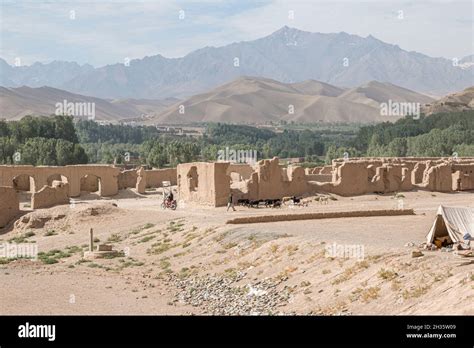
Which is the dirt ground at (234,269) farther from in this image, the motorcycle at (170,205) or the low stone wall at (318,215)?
the motorcycle at (170,205)

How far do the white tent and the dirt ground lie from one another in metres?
1.08

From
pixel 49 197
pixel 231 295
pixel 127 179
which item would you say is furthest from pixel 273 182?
pixel 231 295

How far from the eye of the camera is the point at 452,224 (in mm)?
27094

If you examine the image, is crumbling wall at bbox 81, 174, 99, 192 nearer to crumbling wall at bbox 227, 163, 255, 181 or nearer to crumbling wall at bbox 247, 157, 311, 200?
crumbling wall at bbox 227, 163, 255, 181

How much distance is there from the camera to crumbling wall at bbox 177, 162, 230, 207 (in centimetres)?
4425

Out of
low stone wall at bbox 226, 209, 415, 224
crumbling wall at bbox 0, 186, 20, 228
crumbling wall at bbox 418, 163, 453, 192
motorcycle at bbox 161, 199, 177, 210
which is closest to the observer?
low stone wall at bbox 226, 209, 415, 224

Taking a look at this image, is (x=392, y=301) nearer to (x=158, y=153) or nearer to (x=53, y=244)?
(x=53, y=244)

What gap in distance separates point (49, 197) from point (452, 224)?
27.6m

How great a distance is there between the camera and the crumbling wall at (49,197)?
1869 inches

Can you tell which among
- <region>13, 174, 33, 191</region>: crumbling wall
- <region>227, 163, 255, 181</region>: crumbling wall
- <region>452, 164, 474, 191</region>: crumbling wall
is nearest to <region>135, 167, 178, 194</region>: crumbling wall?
<region>227, 163, 255, 181</region>: crumbling wall

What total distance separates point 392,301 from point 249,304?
190 inches

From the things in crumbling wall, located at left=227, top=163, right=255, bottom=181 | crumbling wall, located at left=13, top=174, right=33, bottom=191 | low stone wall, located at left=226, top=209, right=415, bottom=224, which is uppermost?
crumbling wall, located at left=227, top=163, right=255, bottom=181

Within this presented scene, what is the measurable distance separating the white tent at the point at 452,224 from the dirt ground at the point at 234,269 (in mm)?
1076

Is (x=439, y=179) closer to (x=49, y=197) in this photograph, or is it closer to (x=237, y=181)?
(x=237, y=181)
